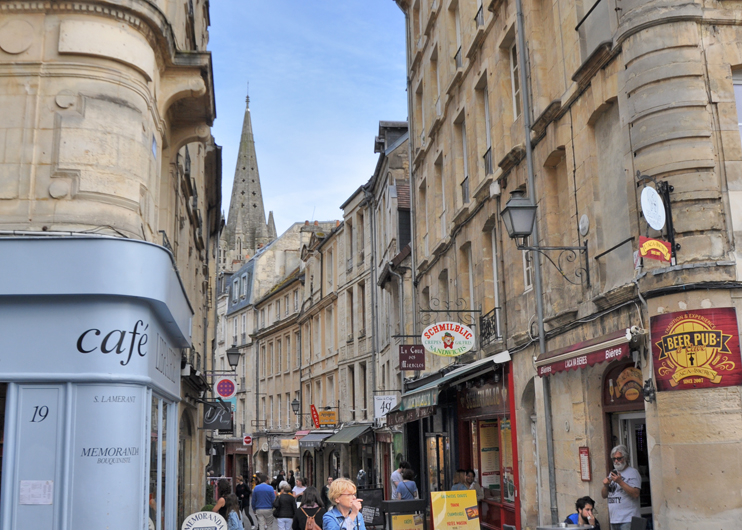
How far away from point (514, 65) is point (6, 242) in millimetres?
8773

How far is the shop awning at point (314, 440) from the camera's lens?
3216cm

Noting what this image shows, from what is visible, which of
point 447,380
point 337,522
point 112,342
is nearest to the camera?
point 337,522

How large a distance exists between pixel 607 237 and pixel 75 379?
6302mm

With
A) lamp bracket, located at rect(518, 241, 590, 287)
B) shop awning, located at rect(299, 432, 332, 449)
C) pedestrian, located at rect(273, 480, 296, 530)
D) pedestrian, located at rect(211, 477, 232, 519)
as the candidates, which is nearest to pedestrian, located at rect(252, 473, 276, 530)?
pedestrian, located at rect(273, 480, 296, 530)

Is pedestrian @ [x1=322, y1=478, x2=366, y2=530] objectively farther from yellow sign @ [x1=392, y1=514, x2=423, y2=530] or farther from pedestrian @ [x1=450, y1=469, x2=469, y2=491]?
pedestrian @ [x1=450, y1=469, x2=469, y2=491]

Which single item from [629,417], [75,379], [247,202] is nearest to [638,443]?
[629,417]

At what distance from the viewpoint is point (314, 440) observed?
3259cm

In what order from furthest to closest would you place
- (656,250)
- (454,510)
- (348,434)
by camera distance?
(348,434), (454,510), (656,250)

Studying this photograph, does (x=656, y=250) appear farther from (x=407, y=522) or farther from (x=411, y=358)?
(x=411, y=358)

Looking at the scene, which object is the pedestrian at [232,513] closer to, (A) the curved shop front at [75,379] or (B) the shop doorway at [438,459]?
(A) the curved shop front at [75,379]

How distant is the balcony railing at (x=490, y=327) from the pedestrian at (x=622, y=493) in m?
5.23

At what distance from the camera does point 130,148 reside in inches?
359

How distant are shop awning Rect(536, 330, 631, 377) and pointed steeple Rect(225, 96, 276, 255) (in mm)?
105895

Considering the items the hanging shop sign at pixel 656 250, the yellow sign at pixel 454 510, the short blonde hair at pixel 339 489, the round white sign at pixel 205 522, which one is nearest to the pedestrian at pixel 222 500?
the round white sign at pixel 205 522
